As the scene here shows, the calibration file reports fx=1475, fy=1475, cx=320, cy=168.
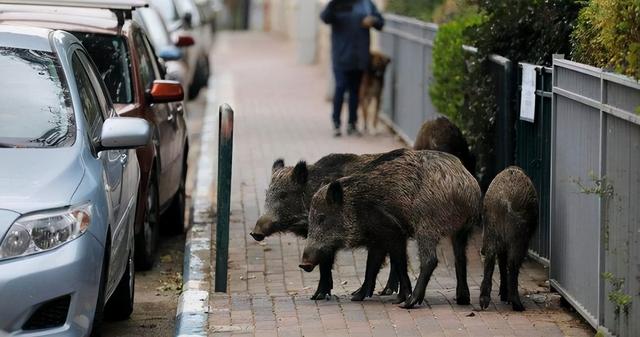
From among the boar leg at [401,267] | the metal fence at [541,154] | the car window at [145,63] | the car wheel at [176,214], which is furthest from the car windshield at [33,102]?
the car wheel at [176,214]

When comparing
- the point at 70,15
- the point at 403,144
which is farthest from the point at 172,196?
the point at 403,144

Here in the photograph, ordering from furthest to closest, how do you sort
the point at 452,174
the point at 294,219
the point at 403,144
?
the point at 403,144
the point at 294,219
the point at 452,174

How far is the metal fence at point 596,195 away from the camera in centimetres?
717

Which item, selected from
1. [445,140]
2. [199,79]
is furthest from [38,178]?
[199,79]

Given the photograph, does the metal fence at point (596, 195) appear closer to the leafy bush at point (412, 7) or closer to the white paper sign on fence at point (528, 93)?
the white paper sign on fence at point (528, 93)

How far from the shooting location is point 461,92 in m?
12.5

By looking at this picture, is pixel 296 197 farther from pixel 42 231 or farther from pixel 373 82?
pixel 373 82

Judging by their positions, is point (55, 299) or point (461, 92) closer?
point (55, 299)

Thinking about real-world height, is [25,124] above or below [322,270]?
above

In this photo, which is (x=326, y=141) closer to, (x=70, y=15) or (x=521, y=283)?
(x=70, y=15)

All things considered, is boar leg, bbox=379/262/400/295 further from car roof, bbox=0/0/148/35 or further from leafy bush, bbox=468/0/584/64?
car roof, bbox=0/0/148/35

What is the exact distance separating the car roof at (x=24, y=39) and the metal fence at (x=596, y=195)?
3.02 metres

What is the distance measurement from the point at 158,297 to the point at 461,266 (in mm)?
2218

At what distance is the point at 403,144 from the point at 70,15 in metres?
7.02
